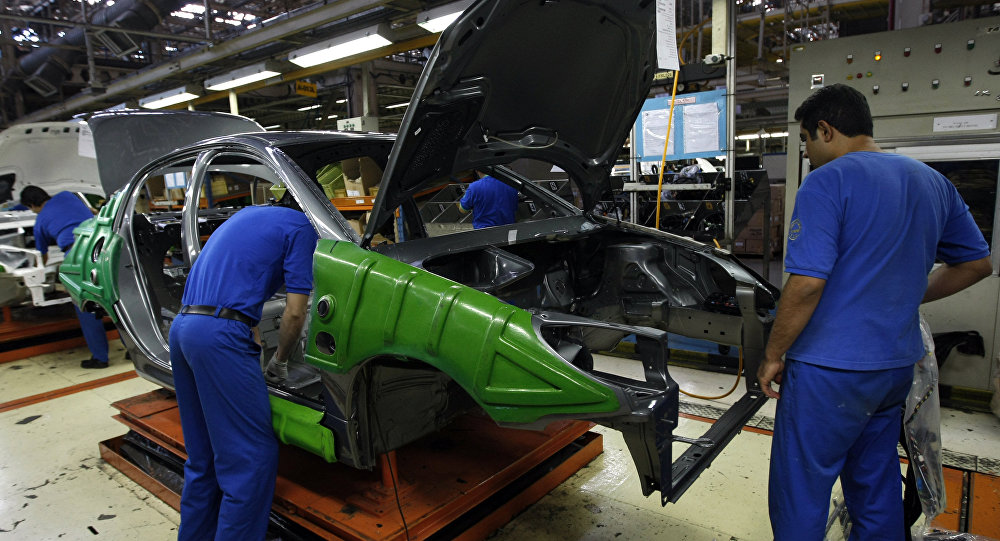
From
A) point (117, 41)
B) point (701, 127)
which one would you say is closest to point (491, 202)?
point (701, 127)

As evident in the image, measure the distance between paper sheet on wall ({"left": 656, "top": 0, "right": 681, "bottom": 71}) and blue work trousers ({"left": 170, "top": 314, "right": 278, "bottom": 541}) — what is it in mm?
2089

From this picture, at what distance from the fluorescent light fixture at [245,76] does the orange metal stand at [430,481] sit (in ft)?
16.8

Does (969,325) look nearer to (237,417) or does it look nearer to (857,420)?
(857,420)

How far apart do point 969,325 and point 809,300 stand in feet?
9.05

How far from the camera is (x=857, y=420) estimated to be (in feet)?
5.82

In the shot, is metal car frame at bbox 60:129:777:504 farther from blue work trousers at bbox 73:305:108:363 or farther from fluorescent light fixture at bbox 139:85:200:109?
fluorescent light fixture at bbox 139:85:200:109

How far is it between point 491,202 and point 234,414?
3.21 m

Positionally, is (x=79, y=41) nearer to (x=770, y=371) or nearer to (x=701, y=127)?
(x=701, y=127)

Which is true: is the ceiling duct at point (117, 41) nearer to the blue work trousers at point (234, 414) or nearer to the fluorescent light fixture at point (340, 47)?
the fluorescent light fixture at point (340, 47)

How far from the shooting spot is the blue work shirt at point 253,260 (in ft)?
7.13

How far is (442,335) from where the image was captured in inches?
68.1

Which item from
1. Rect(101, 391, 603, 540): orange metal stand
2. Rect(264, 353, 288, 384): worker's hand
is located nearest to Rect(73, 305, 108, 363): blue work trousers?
Rect(101, 391, 603, 540): orange metal stand

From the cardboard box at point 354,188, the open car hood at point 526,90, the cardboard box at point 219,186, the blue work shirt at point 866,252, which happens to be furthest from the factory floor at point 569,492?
the cardboard box at point 219,186

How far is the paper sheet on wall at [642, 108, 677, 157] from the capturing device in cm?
454
